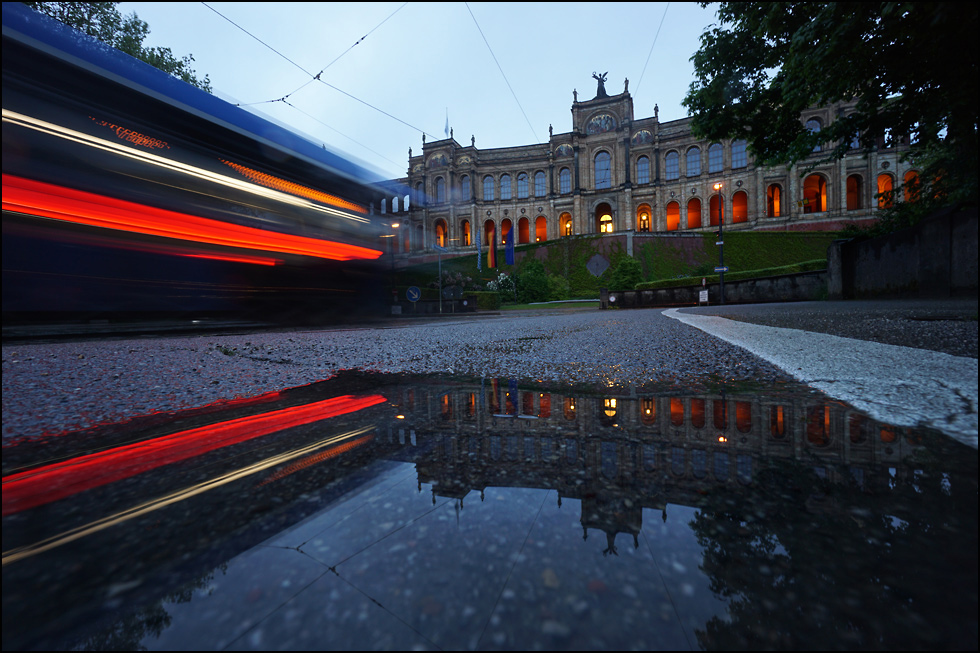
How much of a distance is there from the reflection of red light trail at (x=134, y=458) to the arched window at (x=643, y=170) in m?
60.9

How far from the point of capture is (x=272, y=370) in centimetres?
362

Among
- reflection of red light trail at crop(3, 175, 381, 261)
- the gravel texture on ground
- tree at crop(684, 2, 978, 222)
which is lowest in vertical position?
the gravel texture on ground

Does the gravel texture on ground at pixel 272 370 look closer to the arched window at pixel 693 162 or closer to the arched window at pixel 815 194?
the arched window at pixel 693 162

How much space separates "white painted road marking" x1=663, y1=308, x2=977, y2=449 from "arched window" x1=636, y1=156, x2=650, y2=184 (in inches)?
2298

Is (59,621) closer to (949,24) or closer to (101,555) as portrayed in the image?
(101,555)

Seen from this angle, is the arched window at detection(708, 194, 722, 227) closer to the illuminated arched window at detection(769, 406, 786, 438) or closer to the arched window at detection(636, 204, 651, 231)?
the arched window at detection(636, 204, 651, 231)

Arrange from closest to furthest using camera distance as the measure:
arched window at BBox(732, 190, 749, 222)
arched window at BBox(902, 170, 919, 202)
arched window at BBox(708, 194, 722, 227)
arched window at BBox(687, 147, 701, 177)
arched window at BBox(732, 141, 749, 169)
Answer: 1. arched window at BBox(902, 170, 919, 202)
2. arched window at BBox(732, 141, 749, 169)
3. arched window at BBox(732, 190, 749, 222)
4. arched window at BBox(708, 194, 722, 227)
5. arched window at BBox(687, 147, 701, 177)

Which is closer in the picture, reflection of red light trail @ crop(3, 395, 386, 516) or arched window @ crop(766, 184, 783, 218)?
reflection of red light trail @ crop(3, 395, 386, 516)

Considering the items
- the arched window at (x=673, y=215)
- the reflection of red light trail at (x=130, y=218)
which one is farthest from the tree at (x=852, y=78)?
the arched window at (x=673, y=215)

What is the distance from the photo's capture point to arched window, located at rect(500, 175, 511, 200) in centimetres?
6137

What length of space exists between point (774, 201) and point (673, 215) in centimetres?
1142

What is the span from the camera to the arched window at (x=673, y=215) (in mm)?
54000

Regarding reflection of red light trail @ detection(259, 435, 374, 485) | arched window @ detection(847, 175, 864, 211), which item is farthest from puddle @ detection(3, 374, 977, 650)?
arched window @ detection(847, 175, 864, 211)

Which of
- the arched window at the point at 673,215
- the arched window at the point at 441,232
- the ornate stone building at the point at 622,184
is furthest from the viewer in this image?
the arched window at the point at 441,232
